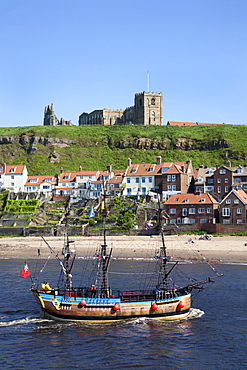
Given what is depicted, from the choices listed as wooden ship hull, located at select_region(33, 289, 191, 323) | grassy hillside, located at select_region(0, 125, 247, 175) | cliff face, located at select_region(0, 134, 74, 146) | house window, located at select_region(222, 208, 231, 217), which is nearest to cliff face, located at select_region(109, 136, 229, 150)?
A: grassy hillside, located at select_region(0, 125, 247, 175)

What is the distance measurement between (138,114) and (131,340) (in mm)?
146600

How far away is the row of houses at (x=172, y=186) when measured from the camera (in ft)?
263

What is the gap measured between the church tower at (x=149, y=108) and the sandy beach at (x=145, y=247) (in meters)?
98.2

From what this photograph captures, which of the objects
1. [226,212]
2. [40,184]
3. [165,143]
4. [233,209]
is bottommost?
[226,212]

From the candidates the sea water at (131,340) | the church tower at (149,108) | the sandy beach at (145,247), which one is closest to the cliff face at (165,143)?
the church tower at (149,108)

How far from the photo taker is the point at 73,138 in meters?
156

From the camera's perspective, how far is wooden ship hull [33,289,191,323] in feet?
119

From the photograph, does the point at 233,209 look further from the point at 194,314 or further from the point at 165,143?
the point at 165,143

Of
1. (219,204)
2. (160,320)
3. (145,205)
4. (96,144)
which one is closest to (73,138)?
(96,144)

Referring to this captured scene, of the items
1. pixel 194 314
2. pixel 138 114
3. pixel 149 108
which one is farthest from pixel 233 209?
pixel 138 114

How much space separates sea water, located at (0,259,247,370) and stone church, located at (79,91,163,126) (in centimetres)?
13241

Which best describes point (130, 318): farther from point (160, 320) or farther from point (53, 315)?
point (53, 315)

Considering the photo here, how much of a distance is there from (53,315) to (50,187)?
68.6 m

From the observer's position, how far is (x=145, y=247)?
70.1m
